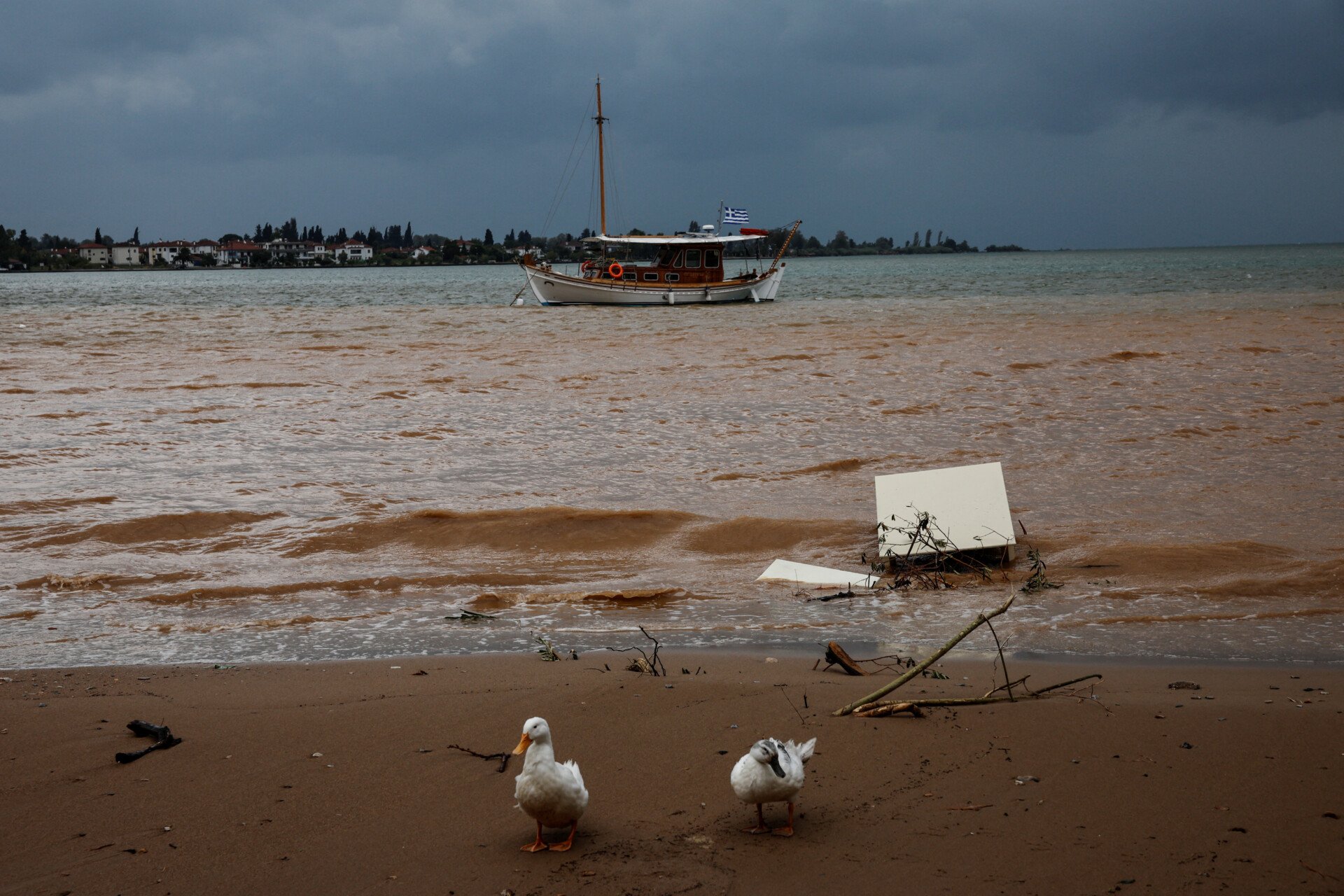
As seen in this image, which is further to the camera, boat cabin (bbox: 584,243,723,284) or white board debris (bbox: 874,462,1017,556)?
boat cabin (bbox: 584,243,723,284)

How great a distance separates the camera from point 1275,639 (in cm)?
496

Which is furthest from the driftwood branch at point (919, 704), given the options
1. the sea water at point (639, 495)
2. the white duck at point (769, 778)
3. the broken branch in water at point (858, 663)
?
the sea water at point (639, 495)

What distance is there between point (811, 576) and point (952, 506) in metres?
1.11

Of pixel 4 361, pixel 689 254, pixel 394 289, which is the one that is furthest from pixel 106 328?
pixel 394 289

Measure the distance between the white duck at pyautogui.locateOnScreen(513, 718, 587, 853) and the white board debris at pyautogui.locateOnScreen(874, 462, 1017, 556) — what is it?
384 centimetres

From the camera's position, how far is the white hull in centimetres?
4269

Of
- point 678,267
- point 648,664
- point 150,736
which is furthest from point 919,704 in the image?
point 678,267

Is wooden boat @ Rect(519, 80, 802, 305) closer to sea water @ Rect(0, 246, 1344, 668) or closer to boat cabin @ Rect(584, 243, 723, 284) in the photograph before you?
boat cabin @ Rect(584, 243, 723, 284)

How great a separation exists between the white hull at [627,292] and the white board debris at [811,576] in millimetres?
36796

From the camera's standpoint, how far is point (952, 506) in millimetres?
6633

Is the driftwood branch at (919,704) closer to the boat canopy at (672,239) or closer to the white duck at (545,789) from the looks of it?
the white duck at (545,789)

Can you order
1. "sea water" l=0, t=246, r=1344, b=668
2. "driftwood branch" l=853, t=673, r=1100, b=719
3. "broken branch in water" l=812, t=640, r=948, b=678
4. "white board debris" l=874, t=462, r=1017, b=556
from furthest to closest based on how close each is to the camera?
"white board debris" l=874, t=462, r=1017, b=556
"sea water" l=0, t=246, r=1344, b=668
"broken branch in water" l=812, t=640, r=948, b=678
"driftwood branch" l=853, t=673, r=1100, b=719

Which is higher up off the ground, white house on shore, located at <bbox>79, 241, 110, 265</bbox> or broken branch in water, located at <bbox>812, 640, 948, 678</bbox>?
white house on shore, located at <bbox>79, 241, 110, 265</bbox>

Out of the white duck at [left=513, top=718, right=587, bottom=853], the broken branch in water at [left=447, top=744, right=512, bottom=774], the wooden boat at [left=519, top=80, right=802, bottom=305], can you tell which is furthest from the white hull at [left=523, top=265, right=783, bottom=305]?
the white duck at [left=513, top=718, right=587, bottom=853]
